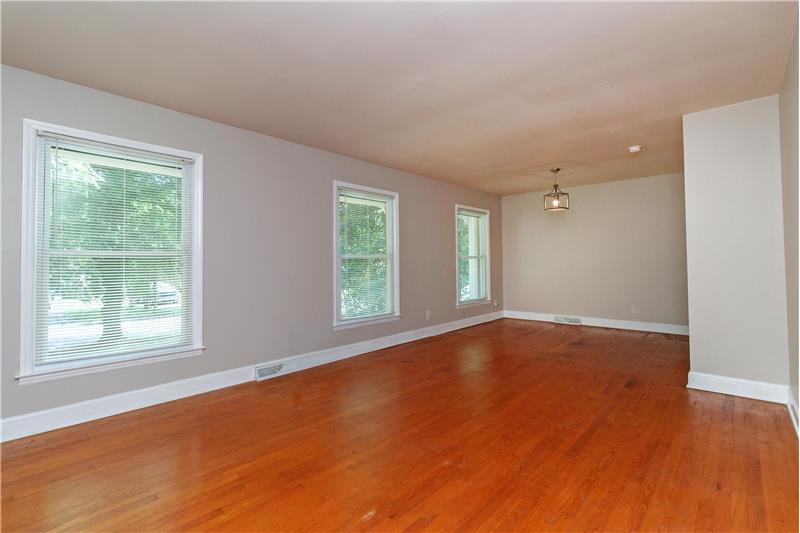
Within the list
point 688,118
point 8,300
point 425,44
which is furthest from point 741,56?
point 8,300

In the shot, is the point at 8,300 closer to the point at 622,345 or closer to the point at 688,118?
the point at 688,118

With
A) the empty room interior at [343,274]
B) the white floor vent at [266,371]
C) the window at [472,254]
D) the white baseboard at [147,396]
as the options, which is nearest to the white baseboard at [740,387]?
→ the empty room interior at [343,274]

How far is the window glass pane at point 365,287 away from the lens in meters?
5.01

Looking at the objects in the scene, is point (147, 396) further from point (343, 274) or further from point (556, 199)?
point (556, 199)

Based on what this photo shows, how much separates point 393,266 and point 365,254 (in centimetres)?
55

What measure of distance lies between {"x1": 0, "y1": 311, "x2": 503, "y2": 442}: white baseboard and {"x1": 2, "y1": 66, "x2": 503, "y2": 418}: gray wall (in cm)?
6

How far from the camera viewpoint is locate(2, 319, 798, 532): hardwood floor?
183cm

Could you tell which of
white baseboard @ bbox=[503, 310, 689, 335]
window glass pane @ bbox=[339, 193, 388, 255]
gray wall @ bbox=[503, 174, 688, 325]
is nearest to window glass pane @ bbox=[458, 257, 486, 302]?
gray wall @ bbox=[503, 174, 688, 325]

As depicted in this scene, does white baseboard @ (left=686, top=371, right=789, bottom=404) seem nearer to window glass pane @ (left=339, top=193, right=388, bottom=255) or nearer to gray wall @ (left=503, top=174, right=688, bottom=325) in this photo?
gray wall @ (left=503, top=174, right=688, bottom=325)

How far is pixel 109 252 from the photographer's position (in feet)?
10.2

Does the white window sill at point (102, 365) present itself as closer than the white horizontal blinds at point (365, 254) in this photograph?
Yes

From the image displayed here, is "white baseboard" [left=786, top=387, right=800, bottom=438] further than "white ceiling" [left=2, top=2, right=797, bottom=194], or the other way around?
"white baseboard" [left=786, top=387, right=800, bottom=438]

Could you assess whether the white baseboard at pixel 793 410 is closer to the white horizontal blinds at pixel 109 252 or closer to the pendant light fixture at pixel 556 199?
the pendant light fixture at pixel 556 199

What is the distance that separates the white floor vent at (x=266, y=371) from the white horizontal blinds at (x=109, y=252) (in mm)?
780
